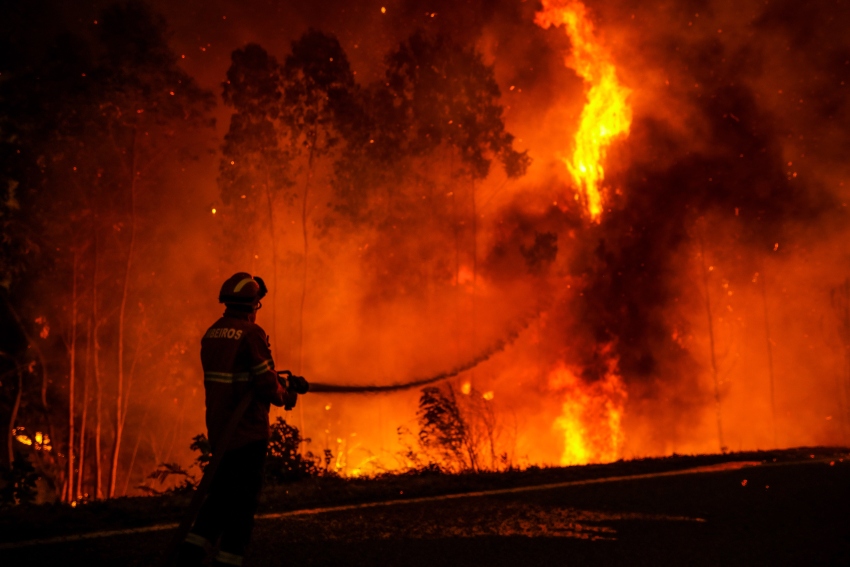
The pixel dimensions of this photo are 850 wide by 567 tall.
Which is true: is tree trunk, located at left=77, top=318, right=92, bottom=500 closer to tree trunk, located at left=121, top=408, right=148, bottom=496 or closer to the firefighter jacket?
tree trunk, located at left=121, top=408, right=148, bottom=496

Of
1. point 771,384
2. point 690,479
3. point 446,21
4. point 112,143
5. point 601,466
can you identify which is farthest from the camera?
point 771,384

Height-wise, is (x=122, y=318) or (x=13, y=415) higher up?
(x=122, y=318)

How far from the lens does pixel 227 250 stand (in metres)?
17.5

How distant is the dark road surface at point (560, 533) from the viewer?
14.6 feet

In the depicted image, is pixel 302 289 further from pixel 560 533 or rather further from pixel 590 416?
pixel 560 533

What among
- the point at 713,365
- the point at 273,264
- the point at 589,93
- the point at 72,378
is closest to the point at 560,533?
the point at 72,378

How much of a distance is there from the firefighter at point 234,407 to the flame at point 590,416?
793 inches

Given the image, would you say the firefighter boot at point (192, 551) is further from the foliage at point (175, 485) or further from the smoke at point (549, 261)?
the smoke at point (549, 261)

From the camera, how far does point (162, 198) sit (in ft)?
52.4

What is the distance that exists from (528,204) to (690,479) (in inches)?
611

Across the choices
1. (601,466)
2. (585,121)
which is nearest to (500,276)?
(585,121)

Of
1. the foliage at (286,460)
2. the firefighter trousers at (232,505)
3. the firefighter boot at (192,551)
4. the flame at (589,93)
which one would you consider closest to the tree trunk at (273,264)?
the foliage at (286,460)

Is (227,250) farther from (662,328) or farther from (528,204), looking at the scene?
(662,328)

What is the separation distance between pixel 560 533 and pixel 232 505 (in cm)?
244
